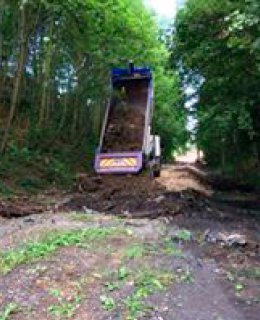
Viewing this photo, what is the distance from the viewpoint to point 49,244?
5406mm

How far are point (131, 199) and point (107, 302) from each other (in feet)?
18.7

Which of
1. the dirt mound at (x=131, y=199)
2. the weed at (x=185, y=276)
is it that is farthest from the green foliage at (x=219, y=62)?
the weed at (x=185, y=276)

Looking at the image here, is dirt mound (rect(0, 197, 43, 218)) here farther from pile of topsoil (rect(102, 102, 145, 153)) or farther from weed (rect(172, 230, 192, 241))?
pile of topsoil (rect(102, 102, 145, 153))

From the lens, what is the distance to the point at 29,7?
12.5 metres

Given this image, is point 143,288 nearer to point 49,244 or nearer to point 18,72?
point 49,244

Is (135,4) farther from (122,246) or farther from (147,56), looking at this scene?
(122,246)

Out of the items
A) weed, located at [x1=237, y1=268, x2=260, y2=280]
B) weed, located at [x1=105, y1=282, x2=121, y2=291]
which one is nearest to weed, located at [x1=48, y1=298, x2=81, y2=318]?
weed, located at [x1=105, y1=282, x2=121, y2=291]

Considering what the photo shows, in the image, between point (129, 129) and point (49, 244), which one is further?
point (129, 129)

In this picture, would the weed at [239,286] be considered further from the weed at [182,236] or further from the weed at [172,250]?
the weed at [182,236]

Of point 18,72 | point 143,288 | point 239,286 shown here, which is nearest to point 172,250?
point 239,286

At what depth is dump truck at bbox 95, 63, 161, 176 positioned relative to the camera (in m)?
12.4

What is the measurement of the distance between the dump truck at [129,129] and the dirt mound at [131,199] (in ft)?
1.93

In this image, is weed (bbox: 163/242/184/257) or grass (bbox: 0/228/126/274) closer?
grass (bbox: 0/228/126/274)

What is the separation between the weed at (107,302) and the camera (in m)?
3.86
